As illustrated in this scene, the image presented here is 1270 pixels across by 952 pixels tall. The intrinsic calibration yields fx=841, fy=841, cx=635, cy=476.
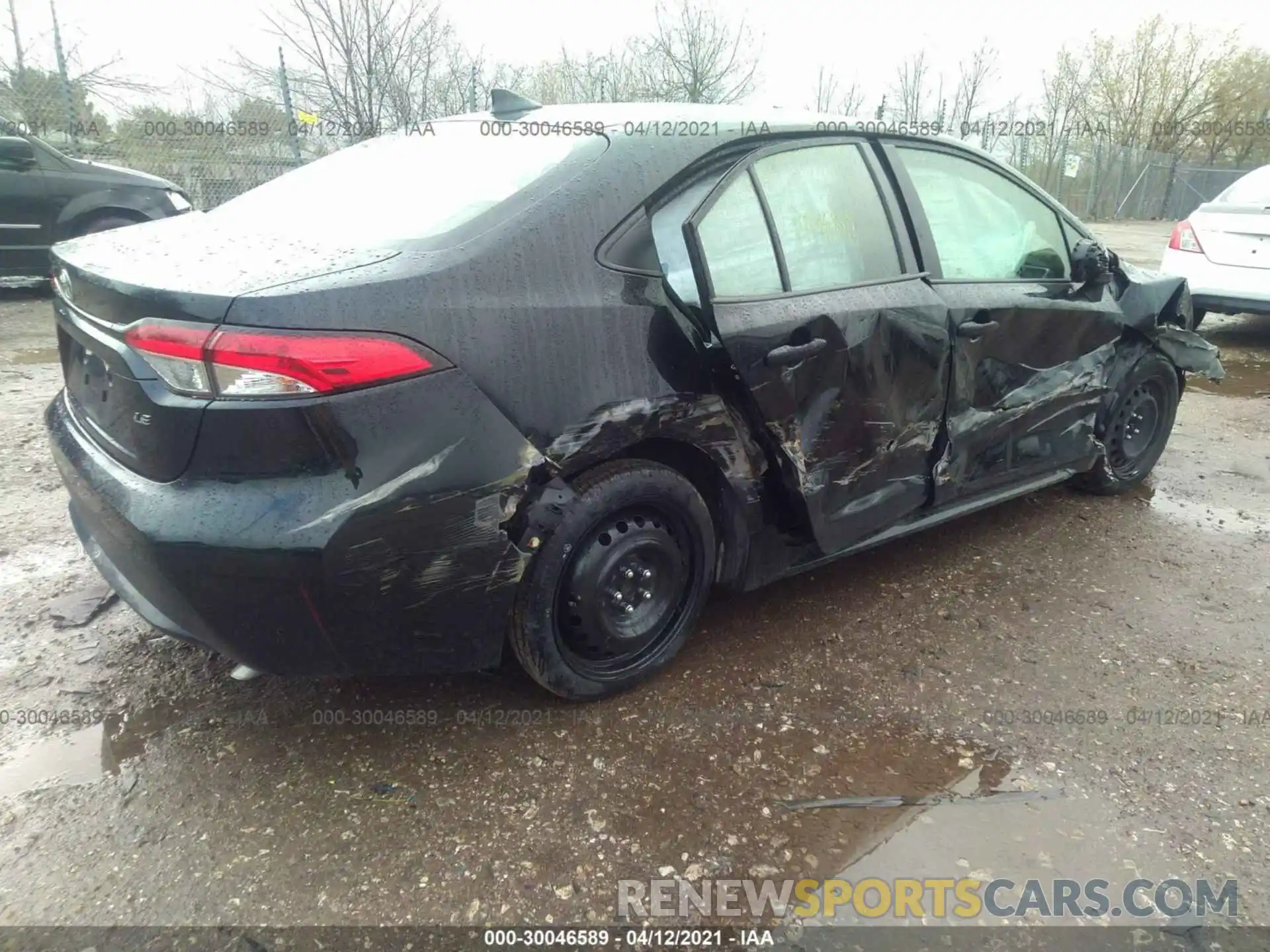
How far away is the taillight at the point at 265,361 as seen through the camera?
1.75m

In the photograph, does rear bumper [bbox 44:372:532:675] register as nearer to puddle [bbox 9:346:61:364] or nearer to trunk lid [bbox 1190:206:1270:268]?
puddle [bbox 9:346:61:364]

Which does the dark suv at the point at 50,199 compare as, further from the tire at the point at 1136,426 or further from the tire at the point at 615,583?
the tire at the point at 1136,426

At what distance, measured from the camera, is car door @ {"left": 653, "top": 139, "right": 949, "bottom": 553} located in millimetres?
2350

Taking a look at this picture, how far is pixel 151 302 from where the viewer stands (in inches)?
72.8

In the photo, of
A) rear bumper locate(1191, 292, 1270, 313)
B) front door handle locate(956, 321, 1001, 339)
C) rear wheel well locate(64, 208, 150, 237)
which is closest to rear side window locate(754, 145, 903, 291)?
front door handle locate(956, 321, 1001, 339)

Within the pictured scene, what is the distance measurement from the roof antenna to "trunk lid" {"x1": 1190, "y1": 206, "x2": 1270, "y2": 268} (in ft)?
21.3

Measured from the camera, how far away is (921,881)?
1.90 m

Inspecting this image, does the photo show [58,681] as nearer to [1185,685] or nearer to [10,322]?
[1185,685]

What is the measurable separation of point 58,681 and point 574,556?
1.61m

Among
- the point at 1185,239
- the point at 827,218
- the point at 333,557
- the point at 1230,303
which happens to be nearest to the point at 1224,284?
the point at 1230,303

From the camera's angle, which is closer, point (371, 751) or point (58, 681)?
point (371, 751)

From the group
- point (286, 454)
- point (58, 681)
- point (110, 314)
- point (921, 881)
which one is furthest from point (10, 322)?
point (921, 881)

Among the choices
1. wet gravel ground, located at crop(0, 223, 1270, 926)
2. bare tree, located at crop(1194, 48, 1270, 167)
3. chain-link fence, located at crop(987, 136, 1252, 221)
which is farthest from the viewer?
bare tree, located at crop(1194, 48, 1270, 167)

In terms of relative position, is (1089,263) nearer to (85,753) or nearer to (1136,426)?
(1136,426)
